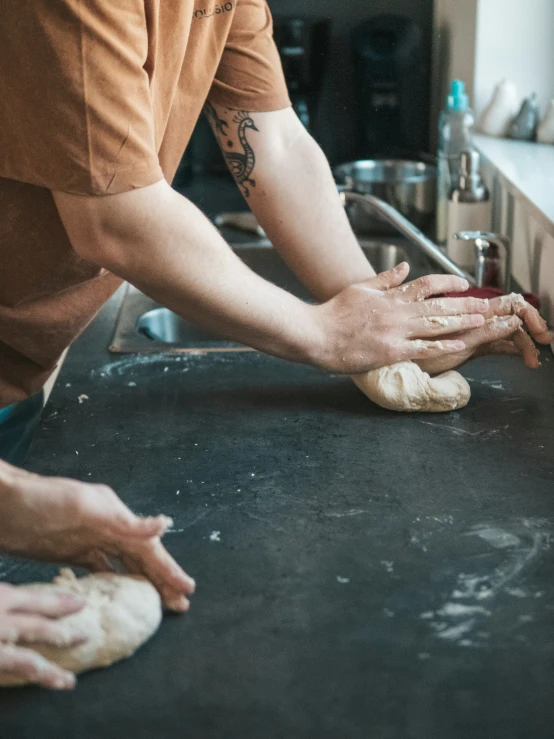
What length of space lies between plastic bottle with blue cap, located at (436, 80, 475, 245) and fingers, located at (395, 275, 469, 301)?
80cm

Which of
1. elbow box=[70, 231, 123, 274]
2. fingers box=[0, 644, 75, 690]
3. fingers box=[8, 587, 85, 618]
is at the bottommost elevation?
fingers box=[0, 644, 75, 690]

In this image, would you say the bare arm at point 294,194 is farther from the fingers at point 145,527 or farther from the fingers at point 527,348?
the fingers at point 145,527

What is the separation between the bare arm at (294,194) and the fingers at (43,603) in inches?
32.0

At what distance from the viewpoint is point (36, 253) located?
1241mm

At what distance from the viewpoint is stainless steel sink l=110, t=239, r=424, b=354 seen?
1.60 m

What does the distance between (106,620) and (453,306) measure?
29.5 inches

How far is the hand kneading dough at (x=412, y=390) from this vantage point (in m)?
1.26

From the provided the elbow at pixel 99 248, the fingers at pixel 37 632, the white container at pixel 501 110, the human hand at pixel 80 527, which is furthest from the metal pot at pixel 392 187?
the fingers at pixel 37 632

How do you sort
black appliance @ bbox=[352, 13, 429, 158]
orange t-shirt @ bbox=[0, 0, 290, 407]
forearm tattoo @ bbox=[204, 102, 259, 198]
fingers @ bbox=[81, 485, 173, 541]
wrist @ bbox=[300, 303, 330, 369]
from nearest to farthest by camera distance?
fingers @ bbox=[81, 485, 173, 541], orange t-shirt @ bbox=[0, 0, 290, 407], wrist @ bbox=[300, 303, 330, 369], forearm tattoo @ bbox=[204, 102, 259, 198], black appliance @ bbox=[352, 13, 429, 158]

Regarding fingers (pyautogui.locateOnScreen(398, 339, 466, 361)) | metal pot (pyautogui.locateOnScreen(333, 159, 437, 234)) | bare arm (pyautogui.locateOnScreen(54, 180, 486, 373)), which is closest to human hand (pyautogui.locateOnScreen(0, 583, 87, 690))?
bare arm (pyautogui.locateOnScreen(54, 180, 486, 373))

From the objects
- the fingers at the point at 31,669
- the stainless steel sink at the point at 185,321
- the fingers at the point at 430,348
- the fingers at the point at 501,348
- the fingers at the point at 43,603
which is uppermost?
the fingers at the point at 43,603

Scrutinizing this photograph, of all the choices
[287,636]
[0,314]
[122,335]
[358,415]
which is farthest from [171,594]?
[122,335]

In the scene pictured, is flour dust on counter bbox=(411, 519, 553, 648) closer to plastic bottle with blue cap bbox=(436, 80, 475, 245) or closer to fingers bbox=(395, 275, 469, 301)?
fingers bbox=(395, 275, 469, 301)

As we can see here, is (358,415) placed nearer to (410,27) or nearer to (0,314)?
(0,314)
